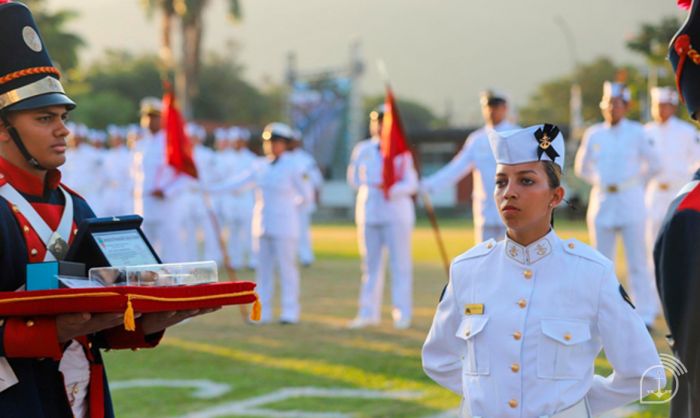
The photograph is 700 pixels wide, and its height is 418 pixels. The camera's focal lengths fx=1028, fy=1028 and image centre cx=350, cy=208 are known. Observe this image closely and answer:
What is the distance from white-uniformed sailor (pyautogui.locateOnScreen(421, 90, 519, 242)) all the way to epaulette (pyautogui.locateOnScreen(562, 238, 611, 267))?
6177 millimetres

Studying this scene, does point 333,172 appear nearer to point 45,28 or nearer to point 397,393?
point 45,28

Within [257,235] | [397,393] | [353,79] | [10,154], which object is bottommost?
[397,393]

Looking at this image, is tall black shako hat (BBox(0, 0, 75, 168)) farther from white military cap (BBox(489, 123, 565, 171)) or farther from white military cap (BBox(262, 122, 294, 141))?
white military cap (BBox(262, 122, 294, 141))

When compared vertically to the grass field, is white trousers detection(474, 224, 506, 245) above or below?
above

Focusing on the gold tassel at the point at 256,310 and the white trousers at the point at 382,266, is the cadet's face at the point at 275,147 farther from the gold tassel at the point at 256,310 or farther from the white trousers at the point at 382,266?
the gold tassel at the point at 256,310

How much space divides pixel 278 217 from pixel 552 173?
26.2ft

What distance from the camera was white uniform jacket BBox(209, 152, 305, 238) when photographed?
1146 centimetres

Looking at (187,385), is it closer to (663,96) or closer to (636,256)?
(636,256)

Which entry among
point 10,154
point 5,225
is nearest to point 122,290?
point 5,225

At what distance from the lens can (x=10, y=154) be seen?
3592 mm

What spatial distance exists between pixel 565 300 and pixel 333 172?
45184 millimetres

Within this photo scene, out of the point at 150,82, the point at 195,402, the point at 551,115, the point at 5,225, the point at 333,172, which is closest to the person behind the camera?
the point at 5,225

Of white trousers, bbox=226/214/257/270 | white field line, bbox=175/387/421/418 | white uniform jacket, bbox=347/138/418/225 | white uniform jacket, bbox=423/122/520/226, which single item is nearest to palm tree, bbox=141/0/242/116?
white trousers, bbox=226/214/257/270

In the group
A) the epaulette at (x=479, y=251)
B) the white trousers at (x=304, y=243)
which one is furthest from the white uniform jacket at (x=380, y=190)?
the white trousers at (x=304, y=243)
